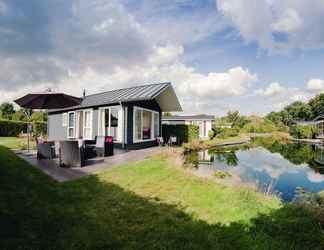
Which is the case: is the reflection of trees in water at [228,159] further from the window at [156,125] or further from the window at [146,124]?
the window at [146,124]

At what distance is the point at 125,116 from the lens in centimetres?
1143

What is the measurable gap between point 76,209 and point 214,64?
43.4 feet

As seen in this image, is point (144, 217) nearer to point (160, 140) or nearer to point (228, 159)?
point (228, 159)

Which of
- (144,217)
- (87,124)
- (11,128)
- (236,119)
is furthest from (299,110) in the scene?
(144,217)

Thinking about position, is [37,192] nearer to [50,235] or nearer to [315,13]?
[50,235]

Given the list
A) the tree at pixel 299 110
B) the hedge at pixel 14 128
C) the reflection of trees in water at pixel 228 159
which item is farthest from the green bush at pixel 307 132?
the hedge at pixel 14 128

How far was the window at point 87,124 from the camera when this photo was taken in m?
13.0

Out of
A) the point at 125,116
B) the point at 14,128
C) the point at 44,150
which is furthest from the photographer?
the point at 14,128

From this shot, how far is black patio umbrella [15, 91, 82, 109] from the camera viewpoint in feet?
27.4

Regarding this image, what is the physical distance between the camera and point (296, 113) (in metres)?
56.2

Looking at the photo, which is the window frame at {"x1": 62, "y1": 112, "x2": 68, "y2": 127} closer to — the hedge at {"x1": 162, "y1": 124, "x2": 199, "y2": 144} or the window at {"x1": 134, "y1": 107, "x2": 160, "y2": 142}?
the window at {"x1": 134, "y1": 107, "x2": 160, "y2": 142}

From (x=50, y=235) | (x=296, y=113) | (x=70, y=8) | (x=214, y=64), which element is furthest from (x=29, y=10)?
(x=296, y=113)

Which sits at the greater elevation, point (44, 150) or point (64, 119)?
point (64, 119)

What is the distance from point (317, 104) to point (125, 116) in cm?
5504
